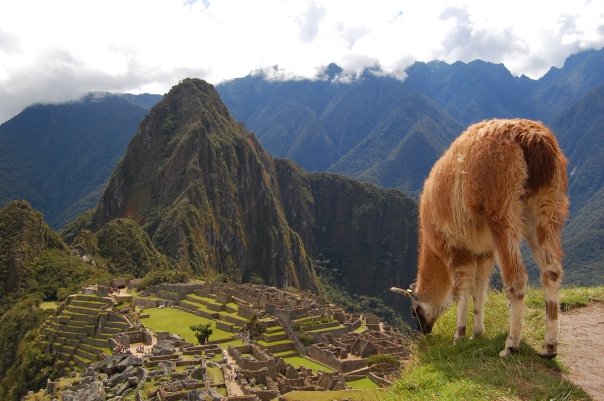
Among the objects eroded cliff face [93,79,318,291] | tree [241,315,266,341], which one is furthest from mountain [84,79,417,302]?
tree [241,315,266,341]

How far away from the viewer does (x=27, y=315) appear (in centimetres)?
4206

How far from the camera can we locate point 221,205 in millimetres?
101125

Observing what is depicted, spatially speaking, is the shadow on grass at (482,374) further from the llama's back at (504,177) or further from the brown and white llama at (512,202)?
the llama's back at (504,177)

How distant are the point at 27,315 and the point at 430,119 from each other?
153991mm

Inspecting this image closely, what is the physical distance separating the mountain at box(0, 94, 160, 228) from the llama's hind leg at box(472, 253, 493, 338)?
142724mm

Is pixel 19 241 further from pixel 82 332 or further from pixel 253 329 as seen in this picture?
pixel 253 329

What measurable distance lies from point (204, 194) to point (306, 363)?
66833 millimetres

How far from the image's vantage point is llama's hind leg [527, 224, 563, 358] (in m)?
3.91

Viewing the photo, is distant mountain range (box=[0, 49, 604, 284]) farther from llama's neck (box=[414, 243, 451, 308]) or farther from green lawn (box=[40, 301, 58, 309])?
llama's neck (box=[414, 243, 451, 308])

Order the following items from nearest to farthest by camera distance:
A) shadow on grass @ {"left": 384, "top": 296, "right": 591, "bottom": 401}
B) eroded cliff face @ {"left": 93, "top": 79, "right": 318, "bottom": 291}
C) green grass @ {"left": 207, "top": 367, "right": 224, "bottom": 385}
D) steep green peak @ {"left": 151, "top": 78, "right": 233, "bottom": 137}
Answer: shadow on grass @ {"left": 384, "top": 296, "right": 591, "bottom": 401} → green grass @ {"left": 207, "top": 367, "right": 224, "bottom": 385} → eroded cliff face @ {"left": 93, "top": 79, "right": 318, "bottom": 291} → steep green peak @ {"left": 151, "top": 78, "right": 233, "bottom": 137}

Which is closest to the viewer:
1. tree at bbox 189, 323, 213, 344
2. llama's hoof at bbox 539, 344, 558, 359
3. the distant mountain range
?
llama's hoof at bbox 539, 344, 558, 359

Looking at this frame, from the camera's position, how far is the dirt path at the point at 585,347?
3.84 m

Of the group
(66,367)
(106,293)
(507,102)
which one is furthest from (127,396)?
(507,102)

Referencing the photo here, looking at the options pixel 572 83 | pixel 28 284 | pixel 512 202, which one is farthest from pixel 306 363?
pixel 572 83
